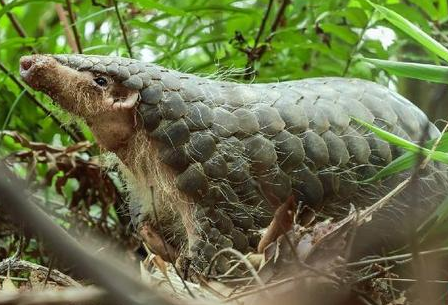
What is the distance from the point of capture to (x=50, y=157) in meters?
1.58

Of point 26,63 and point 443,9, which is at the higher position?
point 26,63

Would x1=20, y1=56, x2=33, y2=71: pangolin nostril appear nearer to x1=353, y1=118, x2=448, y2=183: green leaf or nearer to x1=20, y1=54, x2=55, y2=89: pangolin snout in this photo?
x1=20, y1=54, x2=55, y2=89: pangolin snout

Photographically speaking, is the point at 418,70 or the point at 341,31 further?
the point at 341,31

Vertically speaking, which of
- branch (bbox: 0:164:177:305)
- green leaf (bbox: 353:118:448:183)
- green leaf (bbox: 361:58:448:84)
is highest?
branch (bbox: 0:164:177:305)

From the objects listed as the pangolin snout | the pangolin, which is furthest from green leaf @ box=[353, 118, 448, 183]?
the pangolin snout

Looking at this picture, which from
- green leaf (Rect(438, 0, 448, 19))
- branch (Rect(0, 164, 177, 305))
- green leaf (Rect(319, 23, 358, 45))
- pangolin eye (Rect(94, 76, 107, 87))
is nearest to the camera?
branch (Rect(0, 164, 177, 305))

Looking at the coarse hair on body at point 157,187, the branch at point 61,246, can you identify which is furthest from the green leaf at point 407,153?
the branch at point 61,246

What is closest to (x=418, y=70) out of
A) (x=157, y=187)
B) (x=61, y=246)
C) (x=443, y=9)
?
(x=157, y=187)

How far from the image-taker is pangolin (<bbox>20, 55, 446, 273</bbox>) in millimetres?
1126

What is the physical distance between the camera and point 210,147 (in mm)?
1135

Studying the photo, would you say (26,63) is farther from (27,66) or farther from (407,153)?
(407,153)

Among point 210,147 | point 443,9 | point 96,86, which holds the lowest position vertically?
point 443,9

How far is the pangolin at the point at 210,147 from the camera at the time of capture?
113 cm

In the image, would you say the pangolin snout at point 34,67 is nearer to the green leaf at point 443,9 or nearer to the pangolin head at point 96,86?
the pangolin head at point 96,86
